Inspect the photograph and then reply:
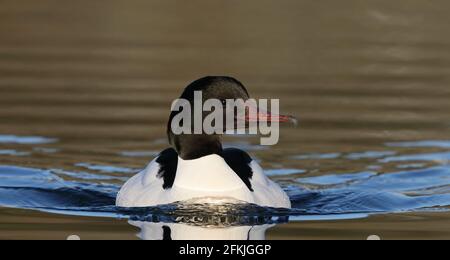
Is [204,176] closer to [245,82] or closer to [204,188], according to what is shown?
[204,188]

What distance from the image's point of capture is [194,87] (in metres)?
11.0

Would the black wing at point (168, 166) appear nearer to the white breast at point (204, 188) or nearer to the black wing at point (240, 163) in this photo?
the white breast at point (204, 188)

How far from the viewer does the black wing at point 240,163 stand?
1148cm

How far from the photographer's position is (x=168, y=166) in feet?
38.3

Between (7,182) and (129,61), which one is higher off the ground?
(129,61)

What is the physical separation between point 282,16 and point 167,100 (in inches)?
267

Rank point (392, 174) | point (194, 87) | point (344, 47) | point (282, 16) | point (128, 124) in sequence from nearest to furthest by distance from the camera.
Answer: point (194, 87), point (392, 174), point (128, 124), point (344, 47), point (282, 16)

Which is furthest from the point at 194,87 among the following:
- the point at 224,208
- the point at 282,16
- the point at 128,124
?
the point at 282,16

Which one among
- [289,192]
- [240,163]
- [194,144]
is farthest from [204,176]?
[289,192]

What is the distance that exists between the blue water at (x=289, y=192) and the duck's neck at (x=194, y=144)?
481 millimetres

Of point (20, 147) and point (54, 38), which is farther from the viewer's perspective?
point (54, 38)

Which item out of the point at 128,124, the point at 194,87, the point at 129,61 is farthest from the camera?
the point at 129,61
